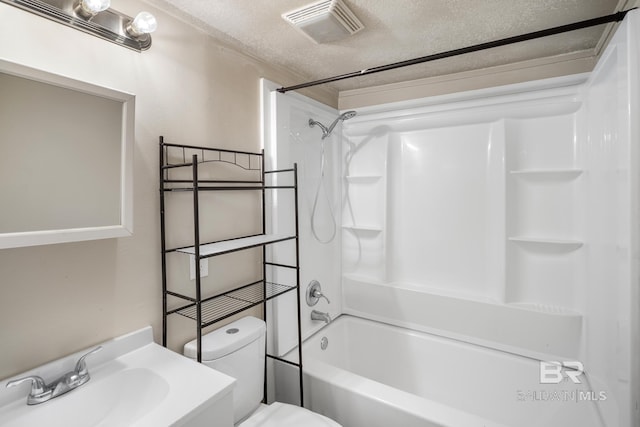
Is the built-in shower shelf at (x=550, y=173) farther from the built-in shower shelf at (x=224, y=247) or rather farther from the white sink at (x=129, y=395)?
the white sink at (x=129, y=395)

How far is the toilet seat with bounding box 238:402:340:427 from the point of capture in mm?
1402

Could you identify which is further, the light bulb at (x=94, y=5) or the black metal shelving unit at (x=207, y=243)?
the black metal shelving unit at (x=207, y=243)

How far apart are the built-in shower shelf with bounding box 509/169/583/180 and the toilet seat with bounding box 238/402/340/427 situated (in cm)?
188

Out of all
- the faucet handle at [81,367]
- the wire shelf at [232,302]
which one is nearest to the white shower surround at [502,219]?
the wire shelf at [232,302]

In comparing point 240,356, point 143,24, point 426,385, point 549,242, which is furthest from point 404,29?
point 426,385

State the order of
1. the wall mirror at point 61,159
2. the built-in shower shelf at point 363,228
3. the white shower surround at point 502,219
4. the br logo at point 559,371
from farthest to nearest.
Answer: the built-in shower shelf at point 363,228, the br logo at point 559,371, the white shower surround at point 502,219, the wall mirror at point 61,159

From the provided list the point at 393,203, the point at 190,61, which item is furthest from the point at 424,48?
the point at 190,61

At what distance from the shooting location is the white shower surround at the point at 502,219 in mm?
1525

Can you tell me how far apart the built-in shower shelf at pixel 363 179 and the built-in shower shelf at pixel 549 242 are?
3.44 feet

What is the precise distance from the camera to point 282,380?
1.88 m

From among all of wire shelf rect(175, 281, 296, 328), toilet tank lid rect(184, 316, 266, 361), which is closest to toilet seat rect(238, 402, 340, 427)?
toilet tank lid rect(184, 316, 266, 361)

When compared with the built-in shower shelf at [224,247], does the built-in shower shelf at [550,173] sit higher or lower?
higher

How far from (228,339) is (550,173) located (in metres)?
2.14

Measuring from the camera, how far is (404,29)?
1.61 meters
